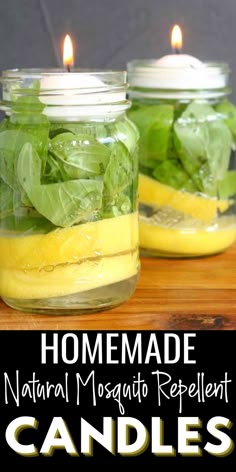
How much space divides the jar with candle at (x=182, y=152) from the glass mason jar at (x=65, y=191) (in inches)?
4.7

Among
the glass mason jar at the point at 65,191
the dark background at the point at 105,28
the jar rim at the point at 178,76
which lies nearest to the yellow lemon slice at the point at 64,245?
the glass mason jar at the point at 65,191

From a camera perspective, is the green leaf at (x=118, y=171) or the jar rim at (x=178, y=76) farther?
the jar rim at (x=178, y=76)

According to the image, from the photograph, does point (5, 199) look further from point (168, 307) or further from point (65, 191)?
point (168, 307)

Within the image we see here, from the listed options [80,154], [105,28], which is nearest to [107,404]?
[80,154]

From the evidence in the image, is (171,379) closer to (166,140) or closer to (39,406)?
(39,406)

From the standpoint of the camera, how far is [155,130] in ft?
3.12

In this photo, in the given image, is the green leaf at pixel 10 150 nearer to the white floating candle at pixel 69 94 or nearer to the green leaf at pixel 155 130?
the white floating candle at pixel 69 94

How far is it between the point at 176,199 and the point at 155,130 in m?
0.08

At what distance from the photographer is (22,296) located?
82cm

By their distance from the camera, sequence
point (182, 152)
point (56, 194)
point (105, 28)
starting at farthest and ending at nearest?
point (105, 28)
point (182, 152)
point (56, 194)

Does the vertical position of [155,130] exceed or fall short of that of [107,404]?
it exceeds it

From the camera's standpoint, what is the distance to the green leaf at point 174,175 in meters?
0.96

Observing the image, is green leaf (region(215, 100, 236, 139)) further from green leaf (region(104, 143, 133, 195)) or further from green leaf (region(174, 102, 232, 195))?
green leaf (region(104, 143, 133, 195))

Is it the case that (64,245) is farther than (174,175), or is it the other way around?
(174,175)
